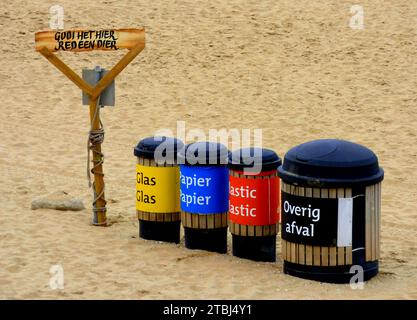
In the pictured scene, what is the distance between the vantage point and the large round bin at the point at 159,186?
8.38 meters

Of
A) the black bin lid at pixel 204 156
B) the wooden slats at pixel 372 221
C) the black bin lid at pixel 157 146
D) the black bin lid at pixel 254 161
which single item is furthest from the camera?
the black bin lid at pixel 157 146

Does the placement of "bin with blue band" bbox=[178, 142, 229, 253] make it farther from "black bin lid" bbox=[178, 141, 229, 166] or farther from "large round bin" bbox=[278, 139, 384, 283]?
"large round bin" bbox=[278, 139, 384, 283]

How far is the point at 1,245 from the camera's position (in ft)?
26.8

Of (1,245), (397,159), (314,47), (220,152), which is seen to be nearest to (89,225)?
(1,245)

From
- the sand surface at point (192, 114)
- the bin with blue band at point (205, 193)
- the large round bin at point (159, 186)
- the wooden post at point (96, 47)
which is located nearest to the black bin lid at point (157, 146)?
the large round bin at point (159, 186)

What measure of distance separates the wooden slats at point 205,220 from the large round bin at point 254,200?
0.57 feet

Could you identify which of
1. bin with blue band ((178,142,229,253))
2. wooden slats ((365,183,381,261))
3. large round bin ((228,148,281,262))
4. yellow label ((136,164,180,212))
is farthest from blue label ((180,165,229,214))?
wooden slats ((365,183,381,261))

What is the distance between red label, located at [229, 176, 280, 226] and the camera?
303 inches

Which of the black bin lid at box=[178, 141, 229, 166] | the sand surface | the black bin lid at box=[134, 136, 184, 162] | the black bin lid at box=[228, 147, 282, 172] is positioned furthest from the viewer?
the black bin lid at box=[134, 136, 184, 162]

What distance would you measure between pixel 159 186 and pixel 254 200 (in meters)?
1.13

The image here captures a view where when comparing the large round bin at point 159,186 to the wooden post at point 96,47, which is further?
the wooden post at point 96,47

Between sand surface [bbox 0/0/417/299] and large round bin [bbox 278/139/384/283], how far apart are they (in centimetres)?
20

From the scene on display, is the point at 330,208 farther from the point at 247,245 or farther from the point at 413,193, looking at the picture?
the point at 413,193

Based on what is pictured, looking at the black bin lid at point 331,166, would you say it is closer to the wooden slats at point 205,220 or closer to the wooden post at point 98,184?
the wooden slats at point 205,220
